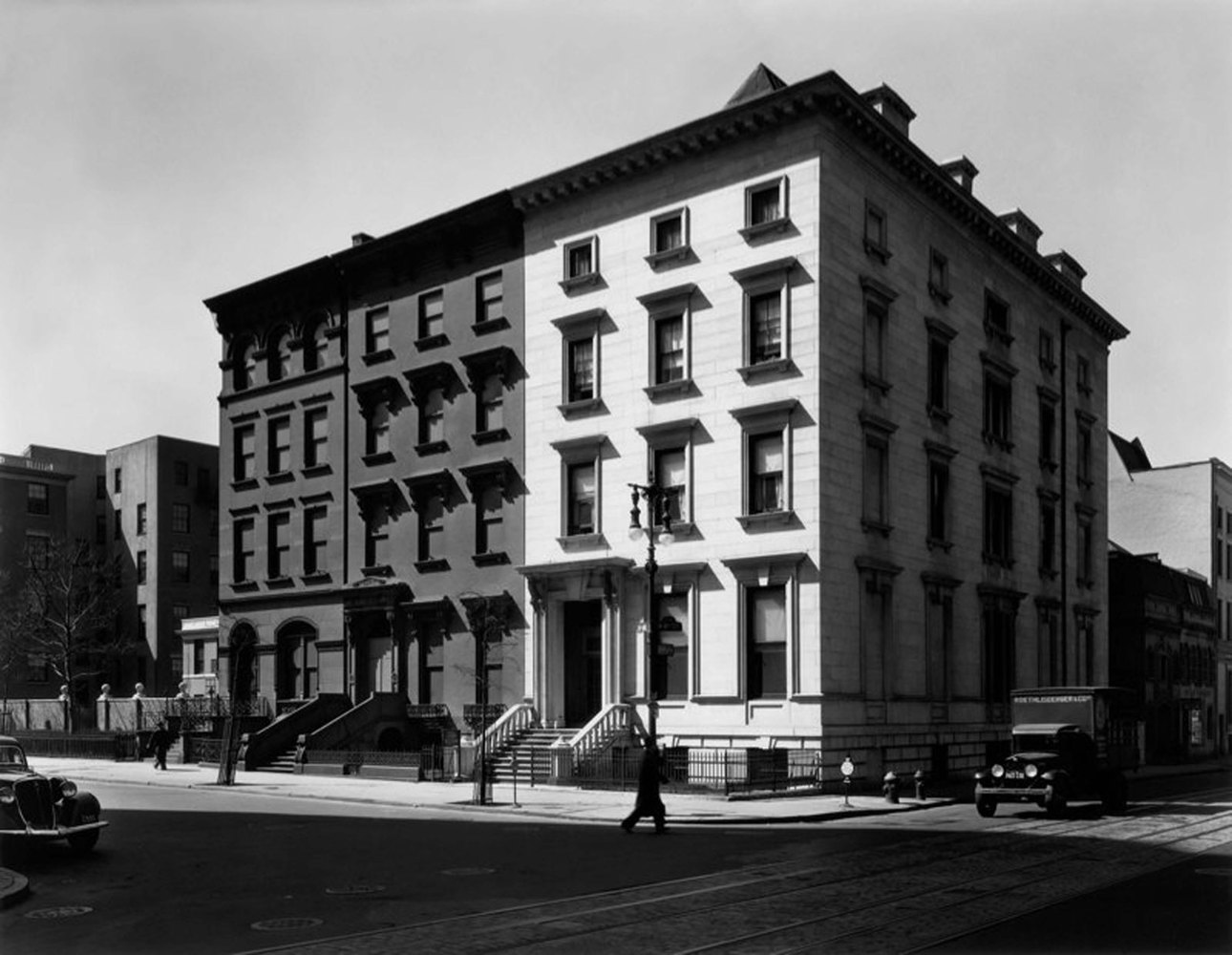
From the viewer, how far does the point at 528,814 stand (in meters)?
27.3

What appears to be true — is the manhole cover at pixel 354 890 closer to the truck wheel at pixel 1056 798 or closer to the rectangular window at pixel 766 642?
the truck wheel at pixel 1056 798

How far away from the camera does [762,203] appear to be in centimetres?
3694

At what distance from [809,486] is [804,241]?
6.56m

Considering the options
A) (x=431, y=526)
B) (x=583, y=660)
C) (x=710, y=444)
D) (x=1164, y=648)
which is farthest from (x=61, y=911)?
(x=1164, y=648)

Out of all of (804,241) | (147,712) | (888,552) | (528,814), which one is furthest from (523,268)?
(147,712)

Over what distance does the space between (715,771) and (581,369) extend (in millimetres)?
13286

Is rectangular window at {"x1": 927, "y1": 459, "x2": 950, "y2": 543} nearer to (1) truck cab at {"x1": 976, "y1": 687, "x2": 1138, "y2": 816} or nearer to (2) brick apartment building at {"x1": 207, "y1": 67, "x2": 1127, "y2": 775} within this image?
(2) brick apartment building at {"x1": 207, "y1": 67, "x2": 1127, "y2": 775}

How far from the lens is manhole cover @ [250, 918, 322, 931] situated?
44.8ft

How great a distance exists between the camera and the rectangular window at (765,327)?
36.2 metres

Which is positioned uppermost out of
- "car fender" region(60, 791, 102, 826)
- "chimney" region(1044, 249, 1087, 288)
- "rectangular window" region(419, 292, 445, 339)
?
"chimney" region(1044, 249, 1087, 288)

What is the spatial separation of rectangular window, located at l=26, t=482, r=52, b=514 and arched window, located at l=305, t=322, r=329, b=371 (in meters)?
39.0

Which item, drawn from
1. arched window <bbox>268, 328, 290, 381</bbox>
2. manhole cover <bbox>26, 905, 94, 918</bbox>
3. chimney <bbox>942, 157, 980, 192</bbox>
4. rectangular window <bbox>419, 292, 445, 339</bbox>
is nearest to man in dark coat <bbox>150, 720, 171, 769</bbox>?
arched window <bbox>268, 328, 290, 381</bbox>

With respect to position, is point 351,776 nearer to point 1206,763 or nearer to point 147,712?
point 147,712

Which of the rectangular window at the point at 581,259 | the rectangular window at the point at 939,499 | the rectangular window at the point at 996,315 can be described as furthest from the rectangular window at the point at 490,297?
the rectangular window at the point at 996,315
